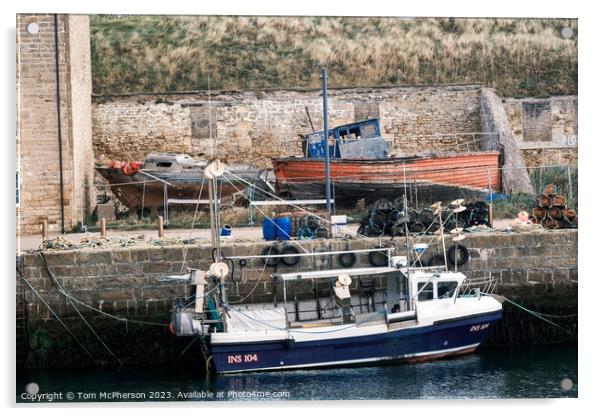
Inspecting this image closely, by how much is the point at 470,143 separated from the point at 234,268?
6802 mm

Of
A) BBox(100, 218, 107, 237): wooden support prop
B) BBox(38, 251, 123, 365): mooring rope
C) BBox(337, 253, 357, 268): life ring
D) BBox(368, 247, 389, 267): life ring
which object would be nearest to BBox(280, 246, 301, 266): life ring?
BBox(337, 253, 357, 268): life ring

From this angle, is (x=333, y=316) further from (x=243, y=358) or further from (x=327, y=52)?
(x=327, y=52)

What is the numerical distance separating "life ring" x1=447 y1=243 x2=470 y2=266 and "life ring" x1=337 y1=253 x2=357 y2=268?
154 centimetres

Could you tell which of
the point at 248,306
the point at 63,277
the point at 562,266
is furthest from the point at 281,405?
the point at 562,266

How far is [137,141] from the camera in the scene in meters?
24.6

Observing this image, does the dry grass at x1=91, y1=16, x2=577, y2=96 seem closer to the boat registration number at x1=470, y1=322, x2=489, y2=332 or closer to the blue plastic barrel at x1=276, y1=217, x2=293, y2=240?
the blue plastic barrel at x1=276, y1=217, x2=293, y2=240

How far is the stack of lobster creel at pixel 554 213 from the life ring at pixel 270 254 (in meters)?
4.31

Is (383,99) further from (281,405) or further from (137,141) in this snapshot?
(281,405)

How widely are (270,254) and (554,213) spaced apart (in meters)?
4.70

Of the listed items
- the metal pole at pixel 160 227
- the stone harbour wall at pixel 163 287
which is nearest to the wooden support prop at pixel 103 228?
the stone harbour wall at pixel 163 287

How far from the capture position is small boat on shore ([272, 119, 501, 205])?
23531mm

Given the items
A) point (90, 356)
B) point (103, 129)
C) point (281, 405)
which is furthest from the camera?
point (103, 129)

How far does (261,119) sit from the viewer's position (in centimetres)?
2486

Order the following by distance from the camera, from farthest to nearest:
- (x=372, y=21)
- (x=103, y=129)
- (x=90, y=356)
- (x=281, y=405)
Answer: (x=103, y=129), (x=372, y=21), (x=90, y=356), (x=281, y=405)
